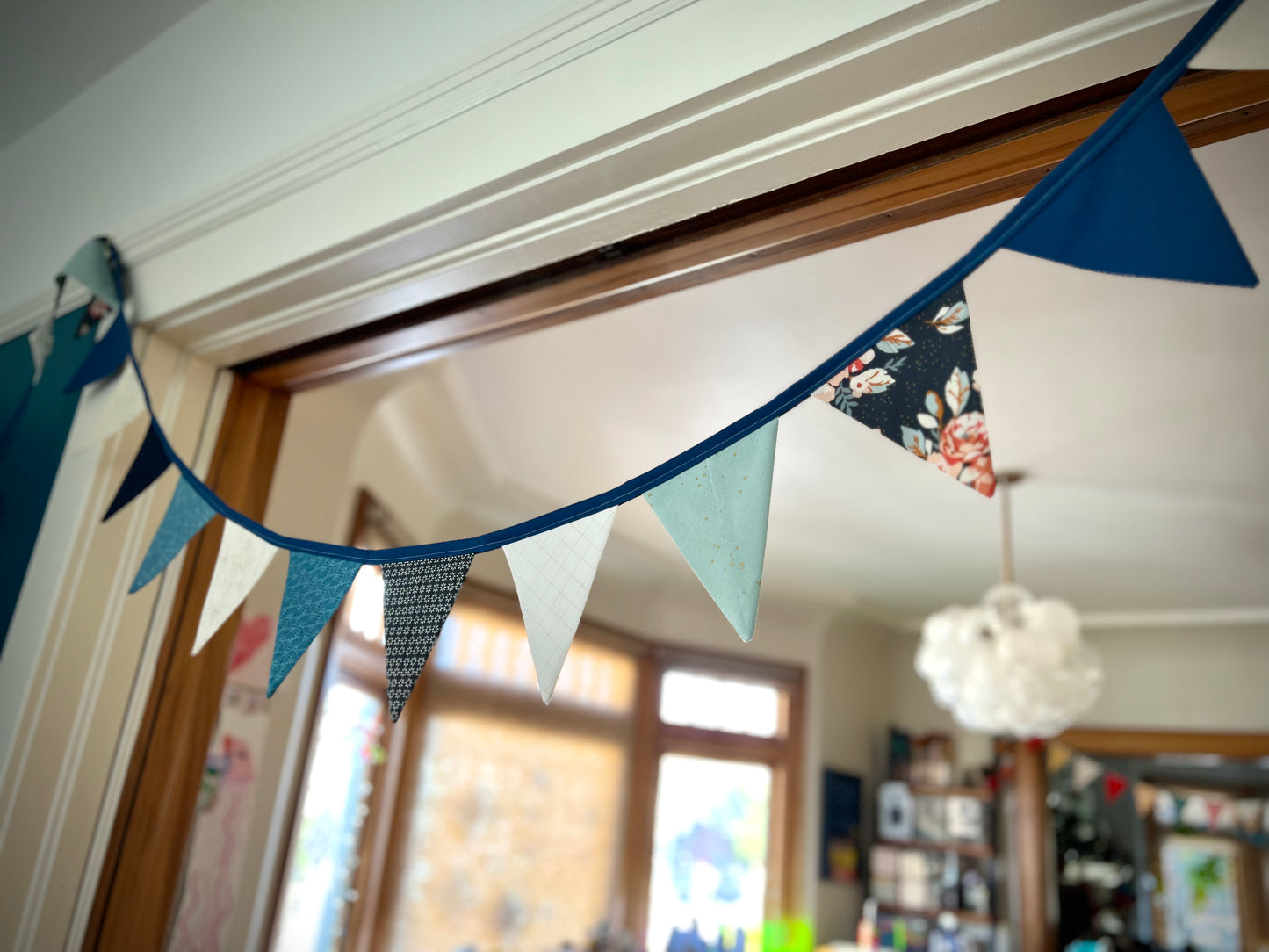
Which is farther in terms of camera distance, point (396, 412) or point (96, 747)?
point (396, 412)

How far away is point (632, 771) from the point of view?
184 inches

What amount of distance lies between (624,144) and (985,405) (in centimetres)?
210

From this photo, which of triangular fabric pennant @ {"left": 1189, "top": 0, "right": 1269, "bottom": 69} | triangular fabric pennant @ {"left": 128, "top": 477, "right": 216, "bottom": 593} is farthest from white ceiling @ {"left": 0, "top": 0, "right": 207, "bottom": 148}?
triangular fabric pennant @ {"left": 1189, "top": 0, "right": 1269, "bottom": 69}

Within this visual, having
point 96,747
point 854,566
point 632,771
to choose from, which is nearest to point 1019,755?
point 854,566

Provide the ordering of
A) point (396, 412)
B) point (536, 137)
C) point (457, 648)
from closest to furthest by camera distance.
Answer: point (536, 137) → point (396, 412) → point (457, 648)

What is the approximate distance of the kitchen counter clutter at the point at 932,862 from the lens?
4719 millimetres

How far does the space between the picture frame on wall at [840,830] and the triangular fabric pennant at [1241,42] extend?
4809 mm

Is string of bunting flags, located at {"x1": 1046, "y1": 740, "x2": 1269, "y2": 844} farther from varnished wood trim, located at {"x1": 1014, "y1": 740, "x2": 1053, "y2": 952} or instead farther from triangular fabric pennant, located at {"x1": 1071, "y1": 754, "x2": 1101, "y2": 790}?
varnished wood trim, located at {"x1": 1014, "y1": 740, "x2": 1053, "y2": 952}

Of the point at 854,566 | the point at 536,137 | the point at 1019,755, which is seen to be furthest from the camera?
the point at 1019,755

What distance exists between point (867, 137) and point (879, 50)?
0.30ft

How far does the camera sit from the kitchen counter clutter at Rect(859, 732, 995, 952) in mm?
4719

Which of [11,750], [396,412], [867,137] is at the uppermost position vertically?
[396,412]

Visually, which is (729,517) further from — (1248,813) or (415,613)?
(1248,813)

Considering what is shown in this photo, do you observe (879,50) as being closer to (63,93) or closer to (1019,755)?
(63,93)
